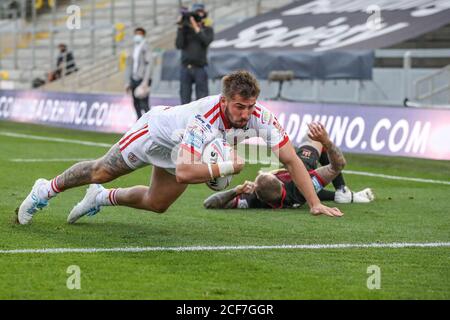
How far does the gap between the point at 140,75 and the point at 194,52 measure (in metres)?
2.18

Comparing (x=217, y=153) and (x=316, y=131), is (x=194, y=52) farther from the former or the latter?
(x=217, y=153)

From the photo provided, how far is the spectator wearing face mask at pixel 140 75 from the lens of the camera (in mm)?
22422

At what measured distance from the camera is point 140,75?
2306 cm

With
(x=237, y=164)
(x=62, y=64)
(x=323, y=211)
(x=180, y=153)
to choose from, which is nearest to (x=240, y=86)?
(x=237, y=164)

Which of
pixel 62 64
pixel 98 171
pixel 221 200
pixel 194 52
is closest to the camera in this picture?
pixel 98 171

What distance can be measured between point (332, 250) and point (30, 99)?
19672 millimetres

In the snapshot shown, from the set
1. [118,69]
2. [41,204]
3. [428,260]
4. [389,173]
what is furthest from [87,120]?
[428,260]

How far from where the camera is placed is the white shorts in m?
9.02

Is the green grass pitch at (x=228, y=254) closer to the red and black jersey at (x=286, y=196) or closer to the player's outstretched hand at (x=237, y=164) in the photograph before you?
the red and black jersey at (x=286, y=196)

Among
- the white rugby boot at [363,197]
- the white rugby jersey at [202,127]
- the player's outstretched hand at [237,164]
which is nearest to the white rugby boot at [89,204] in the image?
the white rugby jersey at [202,127]

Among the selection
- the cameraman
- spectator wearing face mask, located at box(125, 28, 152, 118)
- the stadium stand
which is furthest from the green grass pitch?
the stadium stand

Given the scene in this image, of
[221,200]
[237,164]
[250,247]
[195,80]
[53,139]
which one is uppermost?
[237,164]

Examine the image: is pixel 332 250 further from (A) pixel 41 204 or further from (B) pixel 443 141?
(B) pixel 443 141

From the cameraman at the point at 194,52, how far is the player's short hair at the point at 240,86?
12.9 meters
